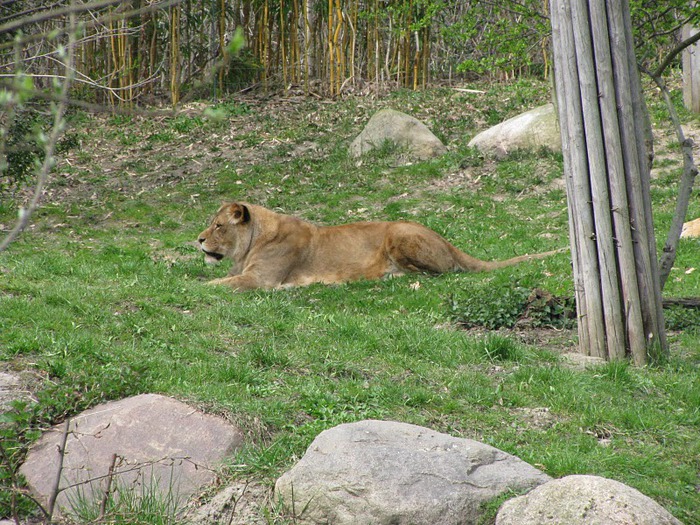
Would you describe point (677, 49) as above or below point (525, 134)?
below

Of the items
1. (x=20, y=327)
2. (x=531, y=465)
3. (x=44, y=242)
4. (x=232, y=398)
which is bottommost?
(x=531, y=465)

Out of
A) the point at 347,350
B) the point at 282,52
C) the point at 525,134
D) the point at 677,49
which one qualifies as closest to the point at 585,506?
the point at 347,350

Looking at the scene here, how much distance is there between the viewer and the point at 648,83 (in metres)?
19.5

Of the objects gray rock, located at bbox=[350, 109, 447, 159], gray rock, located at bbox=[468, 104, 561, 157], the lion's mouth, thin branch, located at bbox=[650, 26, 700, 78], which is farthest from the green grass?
gray rock, located at bbox=[350, 109, 447, 159]

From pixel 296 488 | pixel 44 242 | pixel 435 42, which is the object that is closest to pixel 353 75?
pixel 435 42

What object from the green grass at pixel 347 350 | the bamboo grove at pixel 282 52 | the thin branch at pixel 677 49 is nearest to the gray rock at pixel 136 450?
the green grass at pixel 347 350

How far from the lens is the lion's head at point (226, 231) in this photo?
10719mm

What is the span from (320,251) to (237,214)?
117 cm

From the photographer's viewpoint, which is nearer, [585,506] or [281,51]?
[585,506]

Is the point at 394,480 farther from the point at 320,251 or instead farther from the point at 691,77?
the point at 691,77

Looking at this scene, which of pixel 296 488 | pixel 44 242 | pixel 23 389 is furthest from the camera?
pixel 44 242

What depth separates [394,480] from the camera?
14.5 feet

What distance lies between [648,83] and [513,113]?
10.7 ft

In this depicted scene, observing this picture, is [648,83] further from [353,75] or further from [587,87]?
[587,87]
